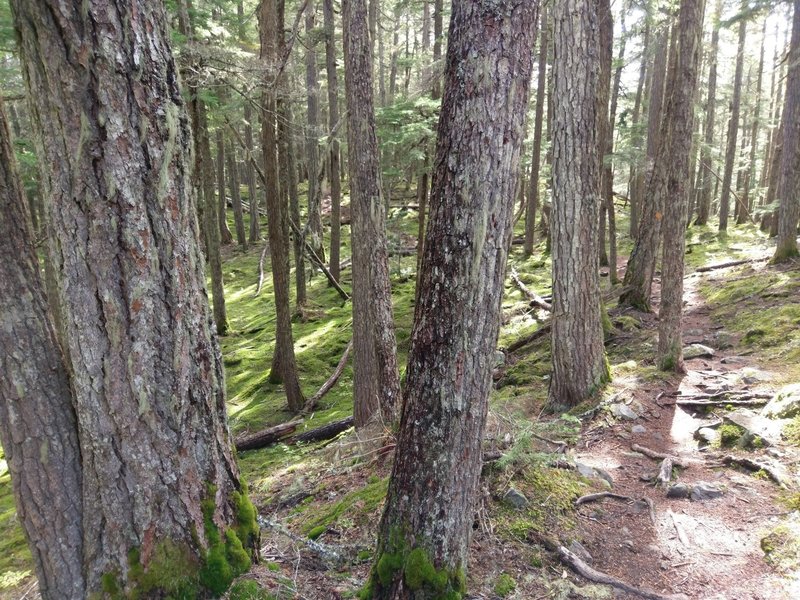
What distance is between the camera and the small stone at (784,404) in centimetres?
502

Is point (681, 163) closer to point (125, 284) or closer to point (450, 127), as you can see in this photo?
point (450, 127)

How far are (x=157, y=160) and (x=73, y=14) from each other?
0.63m

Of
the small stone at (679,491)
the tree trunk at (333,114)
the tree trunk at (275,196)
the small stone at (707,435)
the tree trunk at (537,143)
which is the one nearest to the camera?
the small stone at (679,491)

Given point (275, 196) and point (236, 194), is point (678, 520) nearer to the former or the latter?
point (275, 196)

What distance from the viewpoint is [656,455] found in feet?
16.3

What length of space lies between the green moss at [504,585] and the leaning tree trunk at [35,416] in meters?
2.24

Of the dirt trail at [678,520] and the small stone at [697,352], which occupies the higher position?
the small stone at [697,352]

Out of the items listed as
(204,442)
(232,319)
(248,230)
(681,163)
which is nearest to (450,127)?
(204,442)

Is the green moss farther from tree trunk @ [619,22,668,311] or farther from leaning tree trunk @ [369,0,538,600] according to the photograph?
tree trunk @ [619,22,668,311]

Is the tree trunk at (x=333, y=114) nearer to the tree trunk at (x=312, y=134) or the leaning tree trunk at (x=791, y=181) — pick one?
the tree trunk at (x=312, y=134)

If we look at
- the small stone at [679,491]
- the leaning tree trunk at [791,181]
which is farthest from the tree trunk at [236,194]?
the small stone at [679,491]

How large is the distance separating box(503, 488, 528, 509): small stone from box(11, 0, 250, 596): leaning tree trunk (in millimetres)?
→ 2112

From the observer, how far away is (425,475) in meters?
2.70

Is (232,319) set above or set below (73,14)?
below
